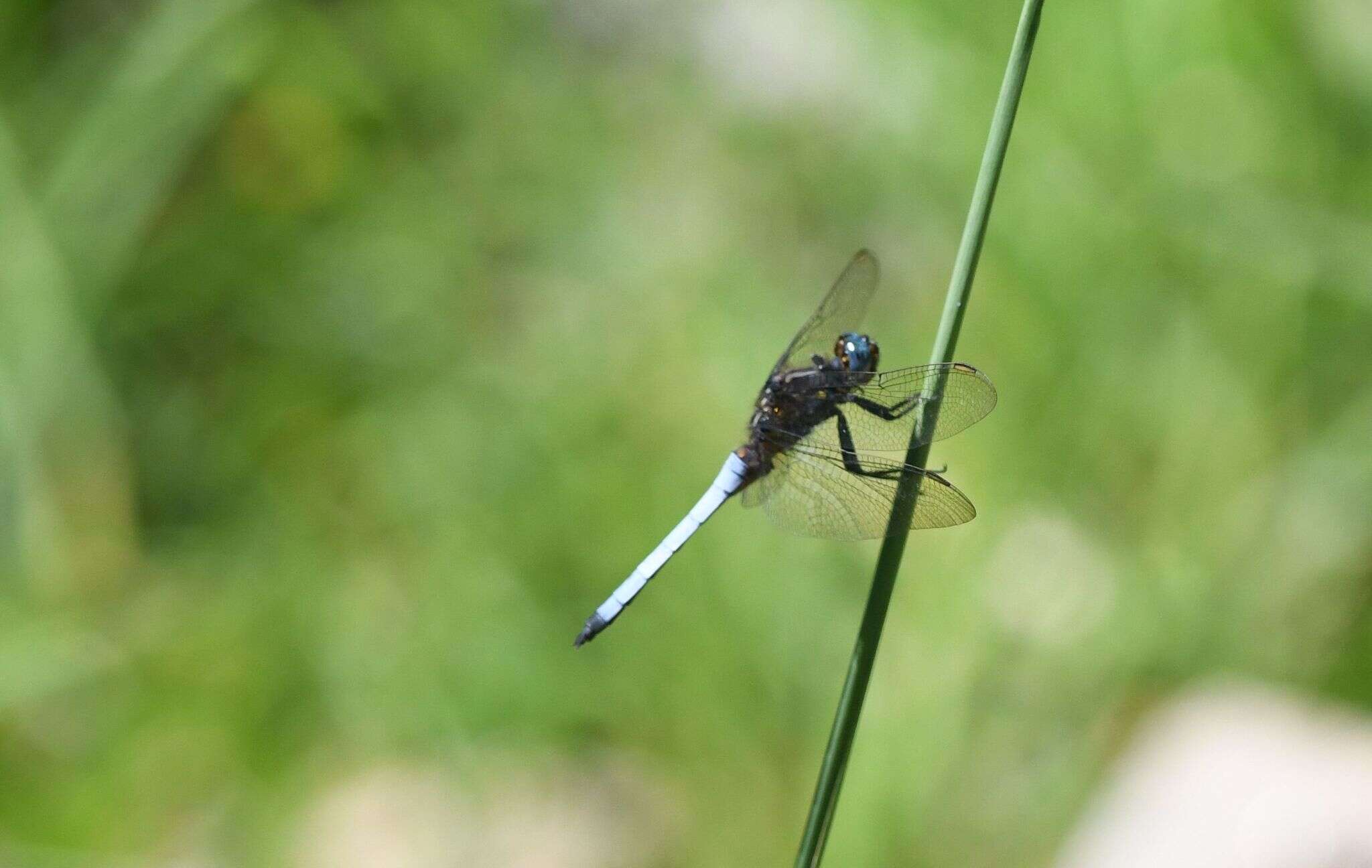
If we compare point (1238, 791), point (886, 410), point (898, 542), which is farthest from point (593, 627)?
point (1238, 791)

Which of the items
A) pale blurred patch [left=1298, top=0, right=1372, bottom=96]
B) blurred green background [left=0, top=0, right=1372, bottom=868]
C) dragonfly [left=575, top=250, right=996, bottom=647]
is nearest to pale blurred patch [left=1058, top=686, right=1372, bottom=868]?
blurred green background [left=0, top=0, right=1372, bottom=868]

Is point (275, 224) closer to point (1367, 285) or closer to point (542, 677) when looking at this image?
point (542, 677)

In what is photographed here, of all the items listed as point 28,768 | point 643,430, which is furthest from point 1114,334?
point 28,768

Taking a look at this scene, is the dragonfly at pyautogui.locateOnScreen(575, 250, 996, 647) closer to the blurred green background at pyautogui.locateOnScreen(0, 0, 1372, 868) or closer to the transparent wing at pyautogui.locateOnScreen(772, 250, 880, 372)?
the transparent wing at pyautogui.locateOnScreen(772, 250, 880, 372)

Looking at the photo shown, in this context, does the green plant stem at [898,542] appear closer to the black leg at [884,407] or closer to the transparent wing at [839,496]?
the transparent wing at [839,496]

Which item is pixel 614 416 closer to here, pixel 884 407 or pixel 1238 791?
pixel 884 407
